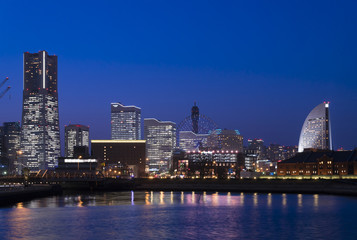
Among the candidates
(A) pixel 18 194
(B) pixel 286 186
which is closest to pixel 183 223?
(A) pixel 18 194

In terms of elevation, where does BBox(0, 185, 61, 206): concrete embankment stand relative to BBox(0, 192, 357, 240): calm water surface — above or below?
above

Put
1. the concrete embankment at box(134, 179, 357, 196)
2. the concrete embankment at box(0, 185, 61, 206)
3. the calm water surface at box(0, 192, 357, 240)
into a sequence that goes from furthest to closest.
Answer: the concrete embankment at box(134, 179, 357, 196), the concrete embankment at box(0, 185, 61, 206), the calm water surface at box(0, 192, 357, 240)

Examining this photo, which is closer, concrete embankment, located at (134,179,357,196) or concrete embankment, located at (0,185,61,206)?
concrete embankment, located at (0,185,61,206)

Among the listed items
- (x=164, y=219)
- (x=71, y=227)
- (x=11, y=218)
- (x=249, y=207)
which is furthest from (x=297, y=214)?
(x=11, y=218)

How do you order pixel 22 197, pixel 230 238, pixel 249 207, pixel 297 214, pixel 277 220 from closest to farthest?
pixel 230 238
pixel 277 220
pixel 297 214
pixel 249 207
pixel 22 197

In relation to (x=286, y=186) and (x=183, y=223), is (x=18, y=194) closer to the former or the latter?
(x=183, y=223)

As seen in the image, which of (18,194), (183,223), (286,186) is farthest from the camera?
(286,186)

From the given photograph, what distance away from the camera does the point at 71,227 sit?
7119 centimetres

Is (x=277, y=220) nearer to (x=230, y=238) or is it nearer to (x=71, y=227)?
(x=230, y=238)

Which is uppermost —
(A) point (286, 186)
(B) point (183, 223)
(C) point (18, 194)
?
(C) point (18, 194)

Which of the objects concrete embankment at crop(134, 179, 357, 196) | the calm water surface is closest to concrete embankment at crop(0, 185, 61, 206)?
the calm water surface

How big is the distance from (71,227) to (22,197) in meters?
62.5

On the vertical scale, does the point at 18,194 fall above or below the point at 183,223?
above

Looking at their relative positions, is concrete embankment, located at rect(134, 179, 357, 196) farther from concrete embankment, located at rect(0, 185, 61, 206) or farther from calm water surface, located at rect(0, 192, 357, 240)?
concrete embankment, located at rect(0, 185, 61, 206)
